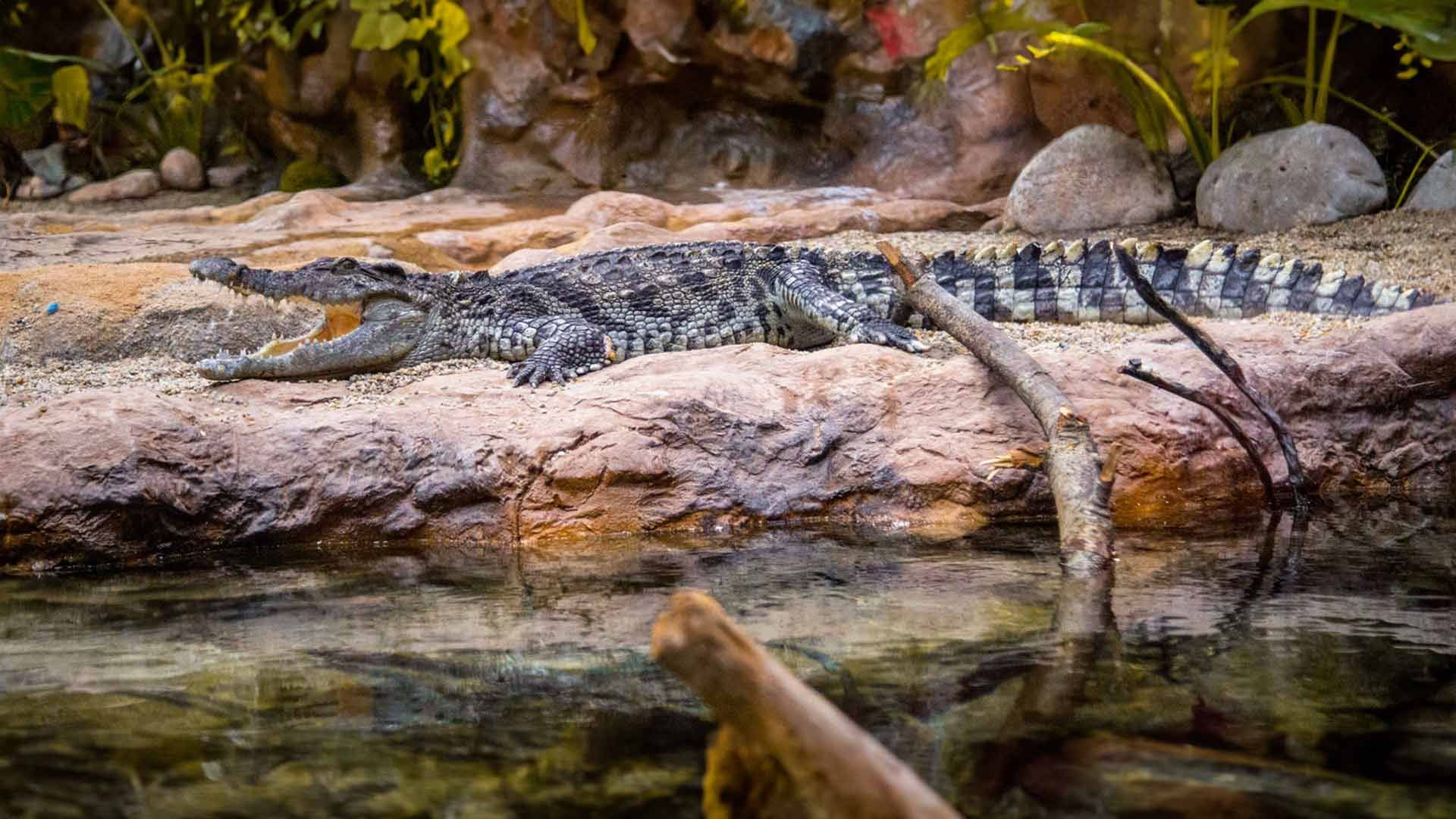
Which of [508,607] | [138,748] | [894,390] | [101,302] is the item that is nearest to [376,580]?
[508,607]

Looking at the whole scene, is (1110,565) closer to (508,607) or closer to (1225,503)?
(1225,503)

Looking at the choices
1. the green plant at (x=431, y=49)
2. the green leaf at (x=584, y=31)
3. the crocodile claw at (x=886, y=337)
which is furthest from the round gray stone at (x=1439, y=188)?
the green plant at (x=431, y=49)

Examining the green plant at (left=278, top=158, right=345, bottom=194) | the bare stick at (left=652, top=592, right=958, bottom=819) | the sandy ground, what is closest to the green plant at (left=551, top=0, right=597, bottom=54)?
the green plant at (left=278, top=158, right=345, bottom=194)

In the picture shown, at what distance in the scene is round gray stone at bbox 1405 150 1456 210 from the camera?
6941 millimetres

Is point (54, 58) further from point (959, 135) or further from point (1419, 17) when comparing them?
point (1419, 17)

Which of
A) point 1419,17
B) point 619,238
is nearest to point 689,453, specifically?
point 619,238

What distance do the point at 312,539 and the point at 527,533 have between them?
637 mm

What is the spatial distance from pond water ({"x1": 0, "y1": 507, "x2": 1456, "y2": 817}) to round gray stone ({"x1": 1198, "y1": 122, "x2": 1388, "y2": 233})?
400 cm

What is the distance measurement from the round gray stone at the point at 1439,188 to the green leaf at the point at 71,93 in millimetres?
11259

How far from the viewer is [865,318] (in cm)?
528

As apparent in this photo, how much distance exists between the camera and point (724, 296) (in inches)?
229

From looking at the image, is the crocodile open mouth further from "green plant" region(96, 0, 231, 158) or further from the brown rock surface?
"green plant" region(96, 0, 231, 158)

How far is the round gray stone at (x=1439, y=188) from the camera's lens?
694 centimetres

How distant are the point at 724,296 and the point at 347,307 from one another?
1.70 meters
